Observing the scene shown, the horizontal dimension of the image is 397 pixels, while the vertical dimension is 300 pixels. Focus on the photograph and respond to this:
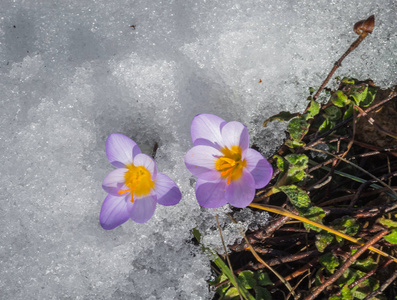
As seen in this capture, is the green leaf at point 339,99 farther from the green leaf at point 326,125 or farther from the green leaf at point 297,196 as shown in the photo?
the green leaf at point 297,196

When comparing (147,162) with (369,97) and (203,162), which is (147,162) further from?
(369,97)

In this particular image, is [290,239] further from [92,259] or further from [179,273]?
[92,259]

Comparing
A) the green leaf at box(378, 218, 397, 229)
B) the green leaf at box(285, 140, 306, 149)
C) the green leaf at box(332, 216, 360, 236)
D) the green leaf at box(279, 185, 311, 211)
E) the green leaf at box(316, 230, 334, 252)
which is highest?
the green leaf at box(285, 140, 306, 149)

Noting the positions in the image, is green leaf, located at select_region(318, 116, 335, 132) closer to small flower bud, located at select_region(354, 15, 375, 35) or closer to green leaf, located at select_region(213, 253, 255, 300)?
small flower bud, located at select_region(354, 15, 375, 35)

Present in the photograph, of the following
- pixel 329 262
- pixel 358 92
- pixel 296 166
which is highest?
pixel 358 92

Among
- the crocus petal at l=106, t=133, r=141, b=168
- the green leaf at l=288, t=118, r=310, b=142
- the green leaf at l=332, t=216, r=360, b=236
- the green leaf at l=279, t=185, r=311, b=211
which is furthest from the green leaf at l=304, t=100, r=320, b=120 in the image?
the crocus petal at l=106, t=133, r=141, b=168

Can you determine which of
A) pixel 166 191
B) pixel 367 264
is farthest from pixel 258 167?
pixel 367 264

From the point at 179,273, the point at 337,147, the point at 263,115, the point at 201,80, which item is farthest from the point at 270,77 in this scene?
the point at 179,273
